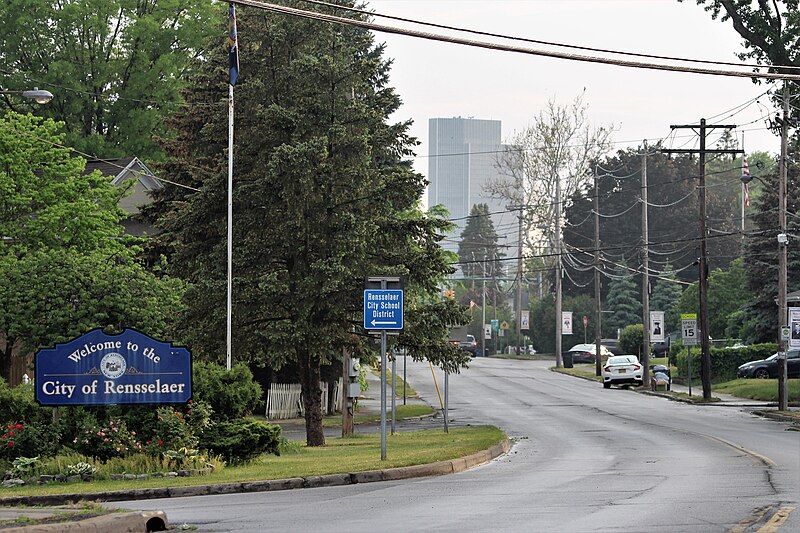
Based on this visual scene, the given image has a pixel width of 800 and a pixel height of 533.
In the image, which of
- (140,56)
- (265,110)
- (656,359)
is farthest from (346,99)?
(656,359)

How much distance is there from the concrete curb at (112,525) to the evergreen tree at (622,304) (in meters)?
91.3

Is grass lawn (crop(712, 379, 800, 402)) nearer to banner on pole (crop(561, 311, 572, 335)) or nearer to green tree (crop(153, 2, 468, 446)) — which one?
green tree (crop(153, 2, 468, 446))

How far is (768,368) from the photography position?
59.7 meters

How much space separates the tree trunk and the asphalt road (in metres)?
4.77

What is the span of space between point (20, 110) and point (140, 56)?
6.82m

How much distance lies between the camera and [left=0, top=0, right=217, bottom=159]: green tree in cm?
5909

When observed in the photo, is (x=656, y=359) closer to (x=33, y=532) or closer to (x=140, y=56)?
(x=140, y=56)

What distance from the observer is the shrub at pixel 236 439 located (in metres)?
22.3

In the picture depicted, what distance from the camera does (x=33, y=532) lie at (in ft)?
37.6

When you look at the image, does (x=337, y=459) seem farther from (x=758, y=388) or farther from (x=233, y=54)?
(x=758, y=388)

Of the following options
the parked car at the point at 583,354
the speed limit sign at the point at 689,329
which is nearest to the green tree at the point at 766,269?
the speed limit sign at the point at 689,329

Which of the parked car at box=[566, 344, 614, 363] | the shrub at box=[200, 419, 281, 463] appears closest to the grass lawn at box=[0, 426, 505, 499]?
the shrub at box=[200, 419, 281, 463]

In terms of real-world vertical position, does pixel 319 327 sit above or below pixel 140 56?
below

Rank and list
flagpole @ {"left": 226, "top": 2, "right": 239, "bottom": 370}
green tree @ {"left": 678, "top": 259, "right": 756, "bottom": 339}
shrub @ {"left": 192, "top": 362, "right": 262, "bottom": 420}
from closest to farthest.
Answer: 1. shrub @ {"left": 192, "top": 362, "right": 262, "bottom": 420}
2. flagpole @ {"left": 226, "top": 2, "right": 239, "bottom": 370}
3. green tree @ {"left": 678, "top": 259, "right": 756, "bottom": 339}
